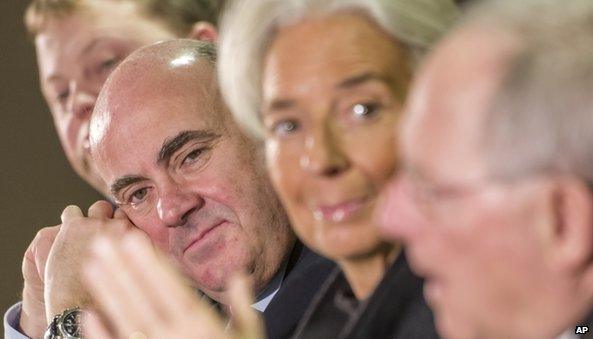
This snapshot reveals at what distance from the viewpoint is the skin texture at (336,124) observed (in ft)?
3.01

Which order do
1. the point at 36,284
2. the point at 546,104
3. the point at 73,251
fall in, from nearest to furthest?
1. the point at 546,104
2. the point at 73,251
3. the point at 36,284

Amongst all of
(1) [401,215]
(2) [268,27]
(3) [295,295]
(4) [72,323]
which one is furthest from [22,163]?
(1) [401,215]

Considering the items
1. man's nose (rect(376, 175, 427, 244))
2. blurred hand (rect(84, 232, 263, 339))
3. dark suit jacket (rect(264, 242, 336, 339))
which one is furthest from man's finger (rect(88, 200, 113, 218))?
man's nose (rect(376, 175, 427, 244))

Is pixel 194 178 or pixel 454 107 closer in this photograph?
pixel 454 107

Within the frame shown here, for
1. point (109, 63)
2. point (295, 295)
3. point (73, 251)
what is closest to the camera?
point (295, 295)

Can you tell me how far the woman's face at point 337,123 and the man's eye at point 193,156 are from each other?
1.08 feet

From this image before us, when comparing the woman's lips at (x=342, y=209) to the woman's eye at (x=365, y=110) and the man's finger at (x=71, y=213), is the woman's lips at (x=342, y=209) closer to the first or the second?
the woman's eye at (x=365, y=110)

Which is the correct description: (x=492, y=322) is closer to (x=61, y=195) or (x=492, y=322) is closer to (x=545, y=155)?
(x=545, y=155)

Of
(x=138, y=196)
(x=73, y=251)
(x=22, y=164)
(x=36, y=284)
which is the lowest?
(x=22, y=164)

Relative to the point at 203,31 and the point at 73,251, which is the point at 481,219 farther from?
the point at 203,31

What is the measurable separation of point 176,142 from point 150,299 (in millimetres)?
392

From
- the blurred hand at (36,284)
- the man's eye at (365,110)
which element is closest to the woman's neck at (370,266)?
the man's eye at (365,110)

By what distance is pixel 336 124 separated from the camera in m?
0.92

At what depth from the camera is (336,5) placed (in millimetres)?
945
